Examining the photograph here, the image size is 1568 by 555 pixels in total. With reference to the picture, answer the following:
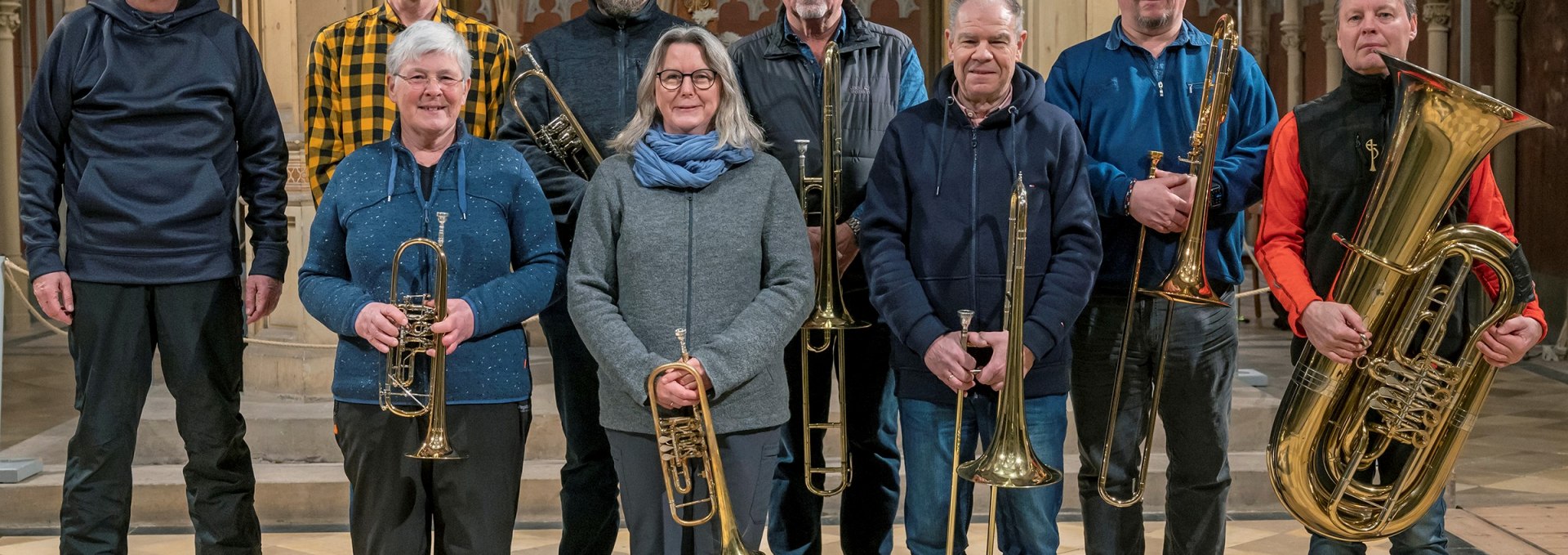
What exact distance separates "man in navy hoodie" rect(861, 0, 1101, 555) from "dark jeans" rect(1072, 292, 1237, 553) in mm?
239

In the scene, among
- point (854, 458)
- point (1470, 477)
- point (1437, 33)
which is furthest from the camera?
point (1437, 33)

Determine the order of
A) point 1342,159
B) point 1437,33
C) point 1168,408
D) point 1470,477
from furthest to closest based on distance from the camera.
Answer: point 1437,33, point 1470,477, point 1168,408, point 1342,159

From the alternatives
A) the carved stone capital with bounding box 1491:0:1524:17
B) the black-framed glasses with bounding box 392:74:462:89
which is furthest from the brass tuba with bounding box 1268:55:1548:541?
the carved stone capital with bounding box 1491:0:1524:17

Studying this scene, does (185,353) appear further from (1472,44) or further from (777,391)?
(1472,44)

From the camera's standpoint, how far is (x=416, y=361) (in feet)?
10.9

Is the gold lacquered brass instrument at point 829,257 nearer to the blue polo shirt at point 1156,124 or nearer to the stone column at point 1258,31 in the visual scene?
the blue polo shirt at point 1156,124

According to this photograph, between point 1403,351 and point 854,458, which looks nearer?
point 1403,351

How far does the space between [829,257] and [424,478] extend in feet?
3.41

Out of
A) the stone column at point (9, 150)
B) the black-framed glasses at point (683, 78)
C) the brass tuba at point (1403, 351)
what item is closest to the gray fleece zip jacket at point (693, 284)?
the black-framed glasses at point (683, 78)

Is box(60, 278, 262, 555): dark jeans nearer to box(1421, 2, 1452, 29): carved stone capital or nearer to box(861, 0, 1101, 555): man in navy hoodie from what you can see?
box(861, 0, 1101, 555): man in navy hoodie

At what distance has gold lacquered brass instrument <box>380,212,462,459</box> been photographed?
323 centimetres

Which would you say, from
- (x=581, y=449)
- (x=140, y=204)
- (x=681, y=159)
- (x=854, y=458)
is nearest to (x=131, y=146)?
(x=140, y=204)

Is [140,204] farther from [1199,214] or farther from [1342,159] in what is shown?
[1342,159]

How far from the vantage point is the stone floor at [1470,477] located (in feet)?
16.4
